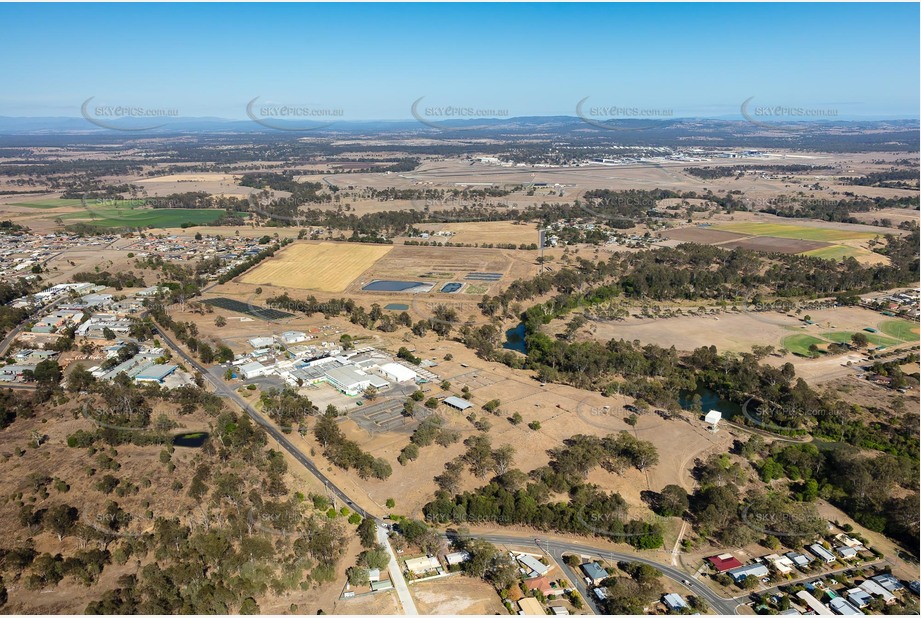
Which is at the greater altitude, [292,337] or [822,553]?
[292,337]

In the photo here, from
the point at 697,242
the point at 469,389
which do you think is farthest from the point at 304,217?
the point at 469,389

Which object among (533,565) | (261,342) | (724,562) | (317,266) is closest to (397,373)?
(261,342)

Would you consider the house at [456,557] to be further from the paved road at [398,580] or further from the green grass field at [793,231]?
the green grass field at [793,231]

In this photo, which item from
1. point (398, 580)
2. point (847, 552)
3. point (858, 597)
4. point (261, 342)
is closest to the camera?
point (858, 597)

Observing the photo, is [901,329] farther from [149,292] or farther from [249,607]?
[149,292]

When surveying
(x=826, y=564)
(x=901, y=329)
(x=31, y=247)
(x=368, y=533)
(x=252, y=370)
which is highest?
(x=31, y=247)

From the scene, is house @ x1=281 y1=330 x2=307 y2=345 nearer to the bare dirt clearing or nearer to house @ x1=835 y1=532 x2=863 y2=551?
the bare dirt clearing

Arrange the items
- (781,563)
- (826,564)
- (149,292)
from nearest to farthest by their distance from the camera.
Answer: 1. (781,563)
2. (826,564)
3. (149,292)
